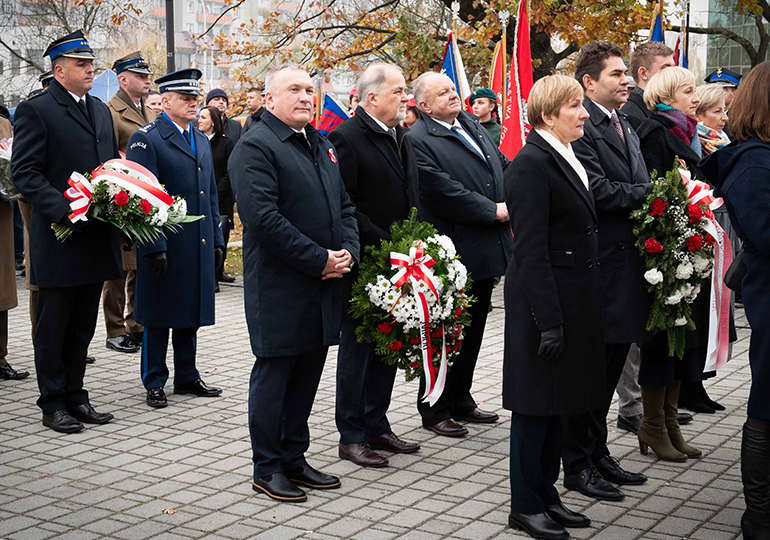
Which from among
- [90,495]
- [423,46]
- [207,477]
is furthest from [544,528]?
[423,46]

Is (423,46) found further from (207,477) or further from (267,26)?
(207,477)

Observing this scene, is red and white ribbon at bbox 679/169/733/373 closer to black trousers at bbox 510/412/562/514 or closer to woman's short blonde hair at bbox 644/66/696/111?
woman's short blonde hair at bbox 644/66/696/111

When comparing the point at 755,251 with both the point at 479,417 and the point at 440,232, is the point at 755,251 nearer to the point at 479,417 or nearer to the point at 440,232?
the point at 440,232

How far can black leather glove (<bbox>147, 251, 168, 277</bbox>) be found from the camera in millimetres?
6664

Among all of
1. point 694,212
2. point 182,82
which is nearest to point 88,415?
point 182,82

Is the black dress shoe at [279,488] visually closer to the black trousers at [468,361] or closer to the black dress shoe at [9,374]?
the black trousers at [468,361]

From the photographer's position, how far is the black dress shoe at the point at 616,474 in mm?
5117

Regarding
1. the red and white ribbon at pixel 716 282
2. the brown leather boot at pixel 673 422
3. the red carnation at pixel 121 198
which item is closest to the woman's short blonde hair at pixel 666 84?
the red and white ribbon at pixel 716 282

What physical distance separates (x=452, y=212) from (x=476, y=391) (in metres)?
1.73

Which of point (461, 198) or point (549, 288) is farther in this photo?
point (461, 198)

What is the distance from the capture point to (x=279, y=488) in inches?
193

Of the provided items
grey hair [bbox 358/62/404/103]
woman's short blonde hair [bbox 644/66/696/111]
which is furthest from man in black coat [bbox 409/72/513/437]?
woman's short blonde hair [bbox 644/66/696/111]

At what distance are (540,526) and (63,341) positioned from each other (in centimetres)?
371

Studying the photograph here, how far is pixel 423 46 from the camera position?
15.8 m
